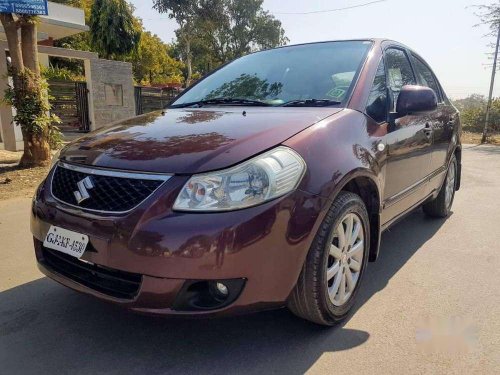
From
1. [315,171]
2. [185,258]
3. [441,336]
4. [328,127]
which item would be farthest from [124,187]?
[441,336]

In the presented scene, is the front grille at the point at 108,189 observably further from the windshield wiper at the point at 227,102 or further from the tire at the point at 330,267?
the windshield wiper at the point at 227,102

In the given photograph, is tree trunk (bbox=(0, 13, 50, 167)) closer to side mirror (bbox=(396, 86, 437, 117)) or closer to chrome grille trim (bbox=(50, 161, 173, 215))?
chrome grille trim (bbox=(50, 161, 173, 215))

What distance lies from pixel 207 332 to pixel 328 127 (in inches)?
51.1

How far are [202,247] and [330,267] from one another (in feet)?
2.68

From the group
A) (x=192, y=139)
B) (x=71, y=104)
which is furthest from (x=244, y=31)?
(x=192, y=139)

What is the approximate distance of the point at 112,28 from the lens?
2881 centimetres

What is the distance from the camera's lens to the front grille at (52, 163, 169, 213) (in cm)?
197

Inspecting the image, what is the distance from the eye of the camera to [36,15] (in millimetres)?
6859

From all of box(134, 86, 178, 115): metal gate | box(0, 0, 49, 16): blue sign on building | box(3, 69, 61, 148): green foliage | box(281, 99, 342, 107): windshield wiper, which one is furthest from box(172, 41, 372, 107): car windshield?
box(134, 86, 178, 115): metal gate

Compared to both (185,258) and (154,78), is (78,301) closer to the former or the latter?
(185,258)

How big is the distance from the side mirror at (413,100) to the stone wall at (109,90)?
1111 cm

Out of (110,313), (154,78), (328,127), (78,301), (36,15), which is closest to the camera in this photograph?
(328,127)

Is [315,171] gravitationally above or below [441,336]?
above

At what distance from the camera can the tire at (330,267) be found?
213 cm
